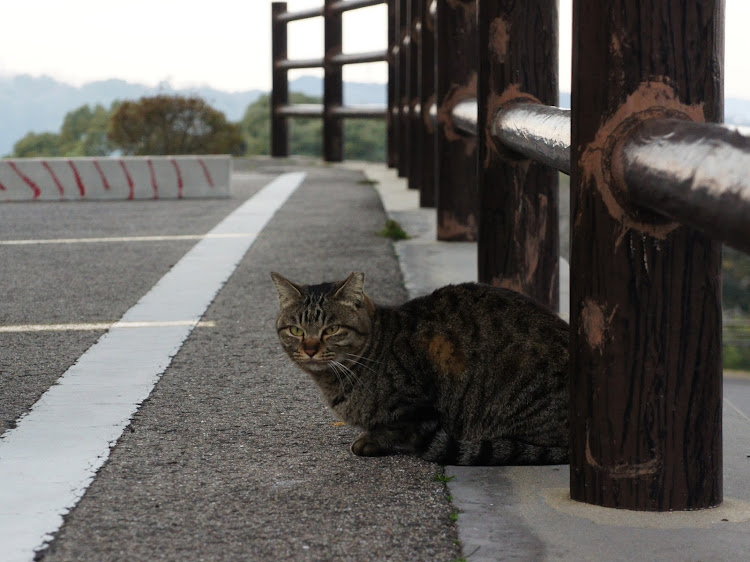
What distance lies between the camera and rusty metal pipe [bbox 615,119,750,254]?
1.82 m

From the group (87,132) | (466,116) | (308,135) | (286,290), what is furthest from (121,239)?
(308,135)

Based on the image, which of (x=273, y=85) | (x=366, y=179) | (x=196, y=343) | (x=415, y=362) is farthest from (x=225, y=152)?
(x=415, y=362)

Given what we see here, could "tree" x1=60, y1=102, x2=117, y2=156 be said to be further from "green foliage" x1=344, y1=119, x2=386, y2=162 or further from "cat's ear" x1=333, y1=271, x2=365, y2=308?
"cat's ear" x1=333, y1=271, x2=365, y2=308

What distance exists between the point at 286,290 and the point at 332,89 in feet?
55.8

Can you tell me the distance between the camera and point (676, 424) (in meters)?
2.37

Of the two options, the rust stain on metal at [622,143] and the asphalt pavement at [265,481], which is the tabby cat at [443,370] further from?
the rust stain on metal at [622,143]

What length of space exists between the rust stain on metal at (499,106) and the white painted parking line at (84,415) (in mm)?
1433

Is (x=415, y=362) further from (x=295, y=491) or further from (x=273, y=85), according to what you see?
(x=273, y=85)

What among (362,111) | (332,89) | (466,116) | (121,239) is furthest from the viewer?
(332,89)

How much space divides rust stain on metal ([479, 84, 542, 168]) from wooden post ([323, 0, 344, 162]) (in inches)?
608

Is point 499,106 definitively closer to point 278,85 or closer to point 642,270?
point 642,270

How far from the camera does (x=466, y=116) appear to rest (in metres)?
6.27

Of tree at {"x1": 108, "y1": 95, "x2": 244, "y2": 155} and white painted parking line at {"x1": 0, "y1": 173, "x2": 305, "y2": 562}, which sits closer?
white painted parking line at {"x1": 0, "y1": 173, "x2": 305, "y2": 562}

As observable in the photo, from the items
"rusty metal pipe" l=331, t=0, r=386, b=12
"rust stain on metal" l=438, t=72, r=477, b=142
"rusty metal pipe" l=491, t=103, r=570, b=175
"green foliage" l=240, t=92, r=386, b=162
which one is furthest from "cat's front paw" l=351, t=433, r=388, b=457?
"green foliage" l=240, t=92, r=386, b=162
